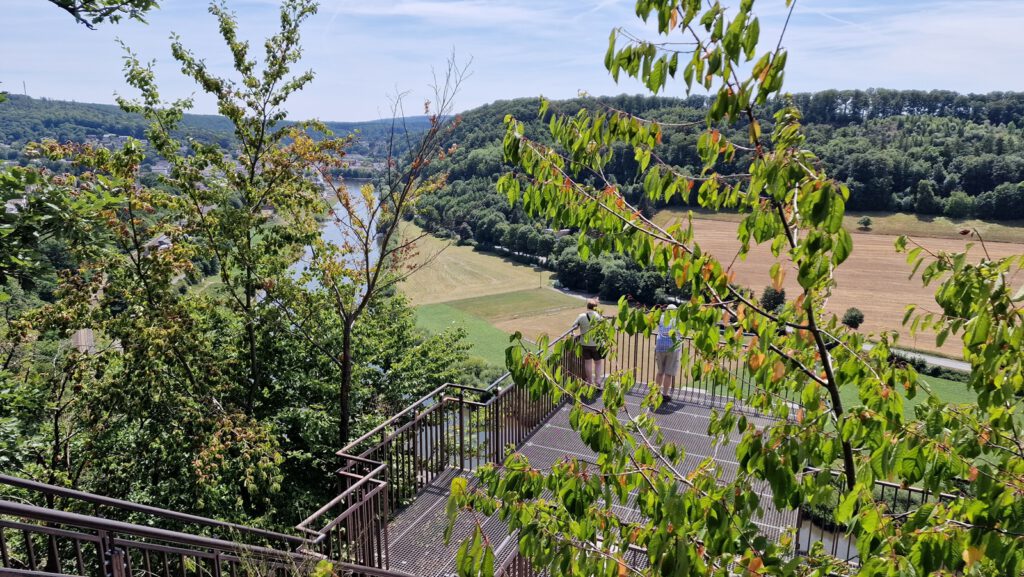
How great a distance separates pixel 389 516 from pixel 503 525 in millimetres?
1396

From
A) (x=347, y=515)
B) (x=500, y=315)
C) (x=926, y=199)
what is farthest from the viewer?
(x=500, y=315)

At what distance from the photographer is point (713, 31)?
7.52 feet

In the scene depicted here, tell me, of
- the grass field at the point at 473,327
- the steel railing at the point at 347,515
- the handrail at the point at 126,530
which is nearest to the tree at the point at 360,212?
the steel railing at the point at 347,515

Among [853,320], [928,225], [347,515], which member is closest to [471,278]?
[928,225]

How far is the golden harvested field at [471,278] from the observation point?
226 feet

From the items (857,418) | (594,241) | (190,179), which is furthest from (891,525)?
(190,179)

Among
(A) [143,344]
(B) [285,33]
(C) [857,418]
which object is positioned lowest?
(A) [143,344]

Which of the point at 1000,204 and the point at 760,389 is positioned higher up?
the point at 760,389

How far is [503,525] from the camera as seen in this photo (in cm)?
635

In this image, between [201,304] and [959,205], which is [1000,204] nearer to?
[959,205]

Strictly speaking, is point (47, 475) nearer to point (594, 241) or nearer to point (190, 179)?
point (190, 179)

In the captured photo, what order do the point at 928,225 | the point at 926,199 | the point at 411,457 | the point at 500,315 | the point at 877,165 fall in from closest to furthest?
1. the point at 411,457
2. the point at 928,225
3. the point at 926,199
4. the point at 877,165
5. the point at 500,315

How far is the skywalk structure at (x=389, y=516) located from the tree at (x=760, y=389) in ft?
A: 1.48

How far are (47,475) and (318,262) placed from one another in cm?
460
